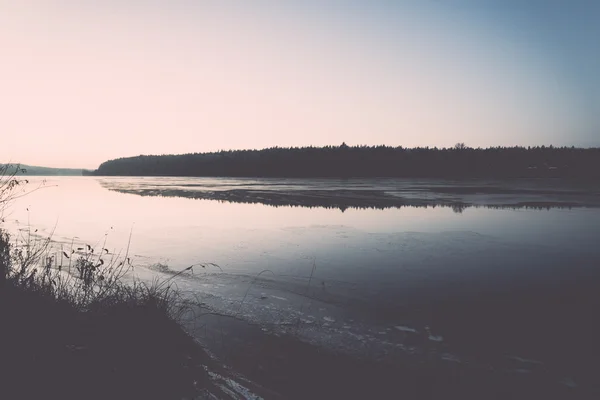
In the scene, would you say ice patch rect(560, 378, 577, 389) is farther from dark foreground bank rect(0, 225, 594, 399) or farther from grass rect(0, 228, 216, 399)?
grass rect(0, 228, 216, 399)

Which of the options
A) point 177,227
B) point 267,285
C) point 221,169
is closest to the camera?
A: point 267,285

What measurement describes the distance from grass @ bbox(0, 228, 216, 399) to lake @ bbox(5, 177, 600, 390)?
175 cm

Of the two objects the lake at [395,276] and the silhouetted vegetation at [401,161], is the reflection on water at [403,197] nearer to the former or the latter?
the lake at [395,276]

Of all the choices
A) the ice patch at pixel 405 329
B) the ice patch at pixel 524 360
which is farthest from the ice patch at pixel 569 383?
the ice patch at pixel 405 329

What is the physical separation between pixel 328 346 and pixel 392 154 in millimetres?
125875

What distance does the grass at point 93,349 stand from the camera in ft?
12.0

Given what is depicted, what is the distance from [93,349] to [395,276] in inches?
260

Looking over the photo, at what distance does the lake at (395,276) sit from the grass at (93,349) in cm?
175

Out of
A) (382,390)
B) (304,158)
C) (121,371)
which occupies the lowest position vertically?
(382,390)

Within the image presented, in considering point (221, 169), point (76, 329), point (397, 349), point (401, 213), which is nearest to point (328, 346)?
point (397, 349)

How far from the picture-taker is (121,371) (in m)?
4.11

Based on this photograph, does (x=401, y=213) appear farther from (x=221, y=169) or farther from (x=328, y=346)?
(x=221, y=169)

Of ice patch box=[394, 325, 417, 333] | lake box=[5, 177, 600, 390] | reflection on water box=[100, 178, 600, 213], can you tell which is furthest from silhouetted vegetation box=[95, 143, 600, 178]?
ice patch box=[394, 325, 417, 333]

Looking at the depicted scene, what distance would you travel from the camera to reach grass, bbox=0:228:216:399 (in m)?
3.66
